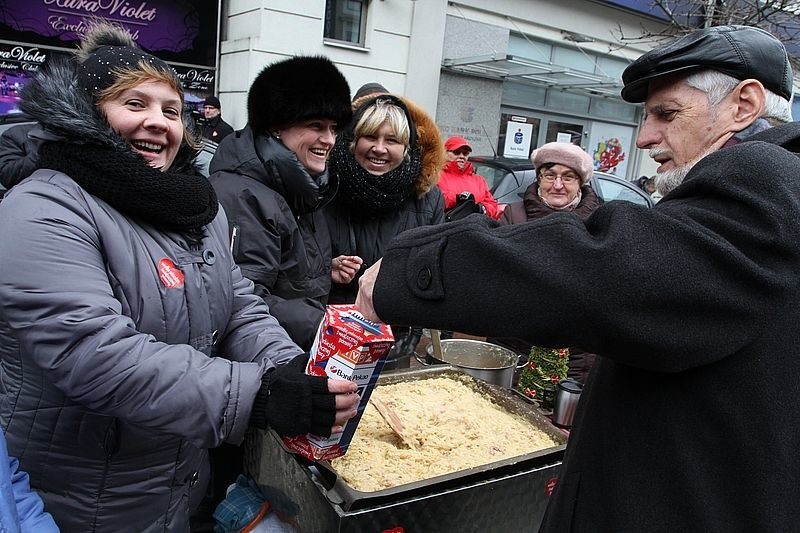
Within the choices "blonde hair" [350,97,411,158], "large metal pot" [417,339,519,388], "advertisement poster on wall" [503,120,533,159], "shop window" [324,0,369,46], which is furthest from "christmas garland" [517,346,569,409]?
"advertisement poster on wall" [503,120,533,159]

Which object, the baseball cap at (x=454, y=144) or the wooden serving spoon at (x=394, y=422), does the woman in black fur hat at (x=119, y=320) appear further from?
the baseball cap at (x=454, y=144)

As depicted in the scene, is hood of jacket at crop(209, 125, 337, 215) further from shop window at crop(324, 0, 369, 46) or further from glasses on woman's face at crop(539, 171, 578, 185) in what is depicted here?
shop window at crop(324, 0, 369, 46)

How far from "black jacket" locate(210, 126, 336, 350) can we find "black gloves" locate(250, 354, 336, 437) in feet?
2.52

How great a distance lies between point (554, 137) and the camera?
42.2 ft

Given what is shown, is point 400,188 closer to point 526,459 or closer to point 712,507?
point 526,459

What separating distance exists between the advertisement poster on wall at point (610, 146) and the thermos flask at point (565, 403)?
1228cm

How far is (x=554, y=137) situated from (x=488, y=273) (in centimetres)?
1262

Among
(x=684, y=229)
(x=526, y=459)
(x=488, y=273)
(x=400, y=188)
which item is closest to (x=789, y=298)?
(x=684, y=229)

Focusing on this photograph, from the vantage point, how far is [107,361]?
122 cm

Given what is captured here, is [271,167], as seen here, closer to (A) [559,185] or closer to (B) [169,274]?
(B) [169,274]

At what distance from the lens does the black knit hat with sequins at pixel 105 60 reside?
4.93ft

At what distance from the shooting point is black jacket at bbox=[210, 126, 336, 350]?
85.4 inches

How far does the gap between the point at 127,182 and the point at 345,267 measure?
144 centimetres

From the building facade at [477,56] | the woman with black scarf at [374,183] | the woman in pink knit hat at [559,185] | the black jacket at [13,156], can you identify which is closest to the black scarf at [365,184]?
the woman with black scarf at [374,183]
